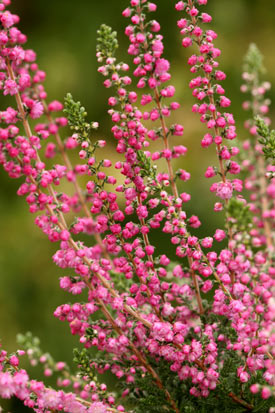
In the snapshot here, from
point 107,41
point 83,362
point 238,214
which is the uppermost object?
point 107,41

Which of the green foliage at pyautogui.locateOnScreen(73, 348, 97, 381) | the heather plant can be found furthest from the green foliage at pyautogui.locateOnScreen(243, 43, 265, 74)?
the green foliage at pyautogui.locateOnScreen(73, 348, 97, 381)

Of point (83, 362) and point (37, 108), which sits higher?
point (37, 108)

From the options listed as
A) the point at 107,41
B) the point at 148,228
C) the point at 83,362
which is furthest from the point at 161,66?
the point at 83,362

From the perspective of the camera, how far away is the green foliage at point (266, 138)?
1.58ft

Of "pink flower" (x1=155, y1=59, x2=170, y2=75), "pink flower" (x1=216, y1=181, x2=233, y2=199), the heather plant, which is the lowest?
the heather plant

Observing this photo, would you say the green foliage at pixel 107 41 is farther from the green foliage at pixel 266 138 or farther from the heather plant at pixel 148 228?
the green foliage at pixel 266 138

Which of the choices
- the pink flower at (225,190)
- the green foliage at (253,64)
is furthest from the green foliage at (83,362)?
the green foliage at (253,64)

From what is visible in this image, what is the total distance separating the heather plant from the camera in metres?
0.42

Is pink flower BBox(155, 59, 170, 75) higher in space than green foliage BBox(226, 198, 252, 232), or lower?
higher

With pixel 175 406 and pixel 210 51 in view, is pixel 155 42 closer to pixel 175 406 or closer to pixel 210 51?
pixel 210 51

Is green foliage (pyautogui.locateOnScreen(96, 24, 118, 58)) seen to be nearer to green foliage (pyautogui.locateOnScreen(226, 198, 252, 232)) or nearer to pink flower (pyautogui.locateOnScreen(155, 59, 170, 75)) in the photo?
pink flower (pyautogui.locateOnScreen(155, 59, 170, 75))

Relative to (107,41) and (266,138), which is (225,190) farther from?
(107,41)

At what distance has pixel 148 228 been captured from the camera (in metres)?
0.53

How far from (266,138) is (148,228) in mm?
144
